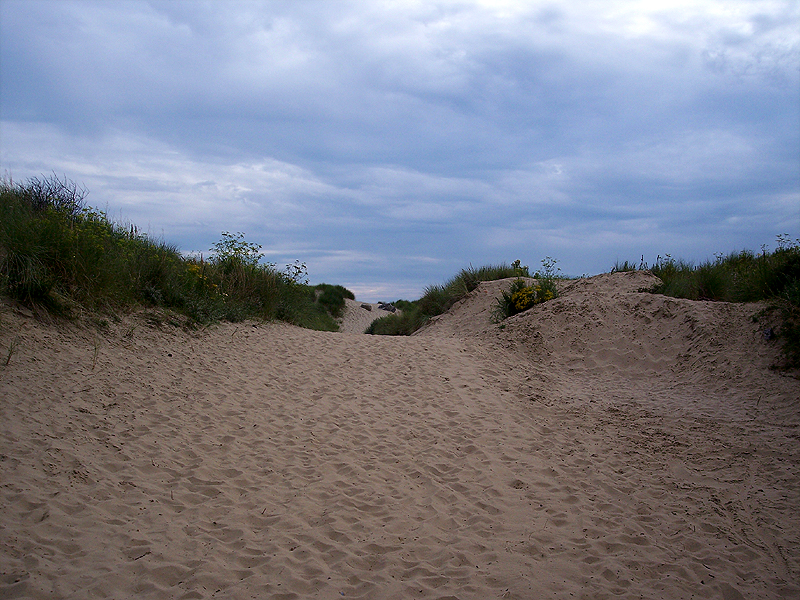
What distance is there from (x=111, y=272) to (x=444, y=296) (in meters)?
10.2

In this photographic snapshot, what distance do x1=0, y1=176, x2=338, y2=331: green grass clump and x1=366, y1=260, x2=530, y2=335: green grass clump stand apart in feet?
13.8

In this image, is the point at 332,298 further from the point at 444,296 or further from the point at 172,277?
the point at 172,277

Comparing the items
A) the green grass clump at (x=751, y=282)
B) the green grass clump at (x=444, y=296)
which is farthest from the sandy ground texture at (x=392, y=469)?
the green grass clump at (x=444, y=296)

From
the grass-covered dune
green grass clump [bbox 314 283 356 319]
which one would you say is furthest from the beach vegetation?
green grass clump [bbox 314 283 356 319]

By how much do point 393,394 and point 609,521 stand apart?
3.90m

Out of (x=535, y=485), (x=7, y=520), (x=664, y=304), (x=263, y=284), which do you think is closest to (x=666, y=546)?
(x=535, y=485)

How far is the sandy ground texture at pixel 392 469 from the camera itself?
370 centimetres

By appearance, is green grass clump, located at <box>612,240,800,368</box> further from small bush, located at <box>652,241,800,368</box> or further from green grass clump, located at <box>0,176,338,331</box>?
green grass clump, located at <box>0,176,338,331</box>

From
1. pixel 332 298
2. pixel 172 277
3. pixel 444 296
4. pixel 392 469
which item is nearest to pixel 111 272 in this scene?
pixel 172 277

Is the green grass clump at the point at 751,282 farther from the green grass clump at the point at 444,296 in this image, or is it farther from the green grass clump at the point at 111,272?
the green grass clump at the point at 111,272

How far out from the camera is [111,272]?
8.02m

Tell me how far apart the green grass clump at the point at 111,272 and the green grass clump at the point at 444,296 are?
422 centimetres

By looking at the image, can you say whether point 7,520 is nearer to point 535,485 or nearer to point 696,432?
point 535,485

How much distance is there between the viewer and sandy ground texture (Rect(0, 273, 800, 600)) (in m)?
3.70
